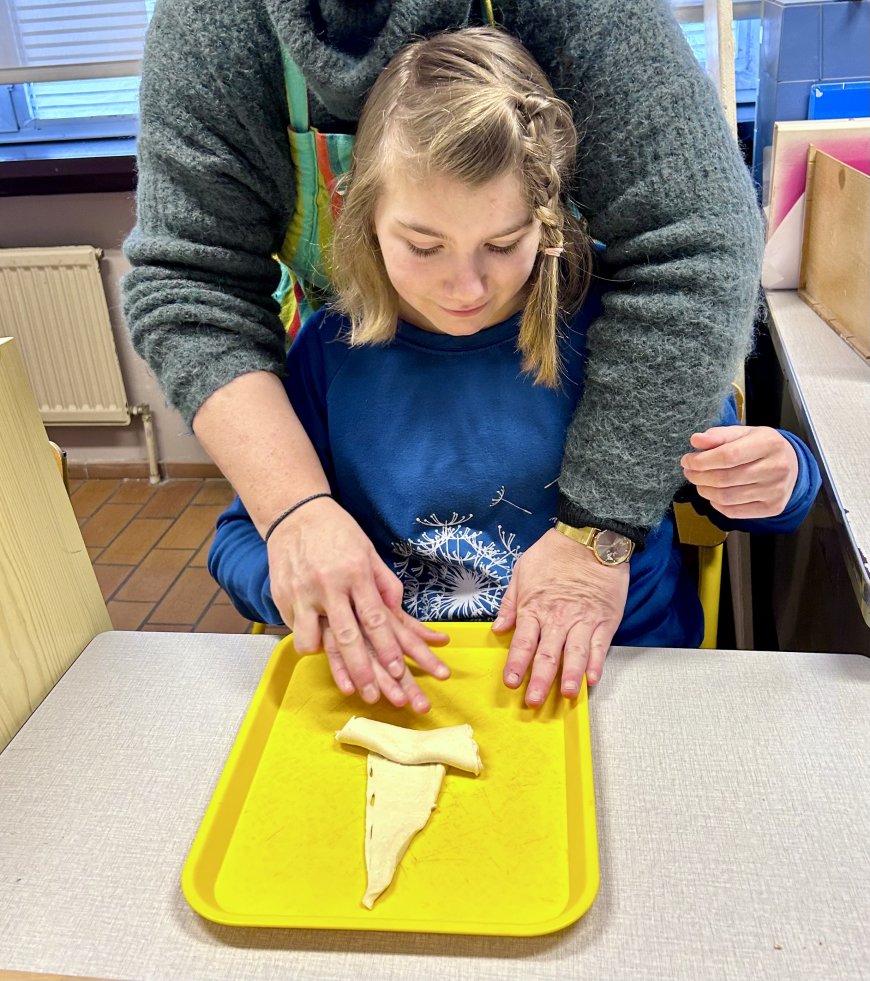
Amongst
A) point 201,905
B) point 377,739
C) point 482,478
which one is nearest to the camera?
point 201,905

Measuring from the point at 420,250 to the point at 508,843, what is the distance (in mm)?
524

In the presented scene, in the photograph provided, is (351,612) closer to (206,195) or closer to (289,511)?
(289,511)

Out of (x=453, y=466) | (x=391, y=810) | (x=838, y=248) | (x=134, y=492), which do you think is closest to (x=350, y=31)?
(x=453, y=466)

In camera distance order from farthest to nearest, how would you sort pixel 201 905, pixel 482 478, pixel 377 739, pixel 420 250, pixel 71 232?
pixel 71 232 < pixel 482 478 < pixel 420 250 < pixel 377 739 < pixel 201 905

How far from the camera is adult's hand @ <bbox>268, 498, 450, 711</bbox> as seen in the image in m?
0.80

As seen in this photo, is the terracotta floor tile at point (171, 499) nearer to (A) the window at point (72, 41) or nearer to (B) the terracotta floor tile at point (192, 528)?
(B) the terracotta floor tile at point (192, 528)

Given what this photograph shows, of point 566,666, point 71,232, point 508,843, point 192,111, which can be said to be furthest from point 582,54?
point 71,232

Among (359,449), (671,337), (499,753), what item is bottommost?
(499,753)

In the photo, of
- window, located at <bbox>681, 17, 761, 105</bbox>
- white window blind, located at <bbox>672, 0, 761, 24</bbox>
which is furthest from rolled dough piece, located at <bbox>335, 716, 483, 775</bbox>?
window, located at <bbox>681, 17, 761, 105</bbox>

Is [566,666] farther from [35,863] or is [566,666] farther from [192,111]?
[192,111]

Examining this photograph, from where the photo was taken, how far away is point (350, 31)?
0.84 meters

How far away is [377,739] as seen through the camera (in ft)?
2.46

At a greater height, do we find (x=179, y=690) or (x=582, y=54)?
(x=582, y=54)

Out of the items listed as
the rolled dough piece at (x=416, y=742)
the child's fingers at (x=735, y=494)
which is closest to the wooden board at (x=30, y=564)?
the rolled dough piece at (x=416, y=742)
